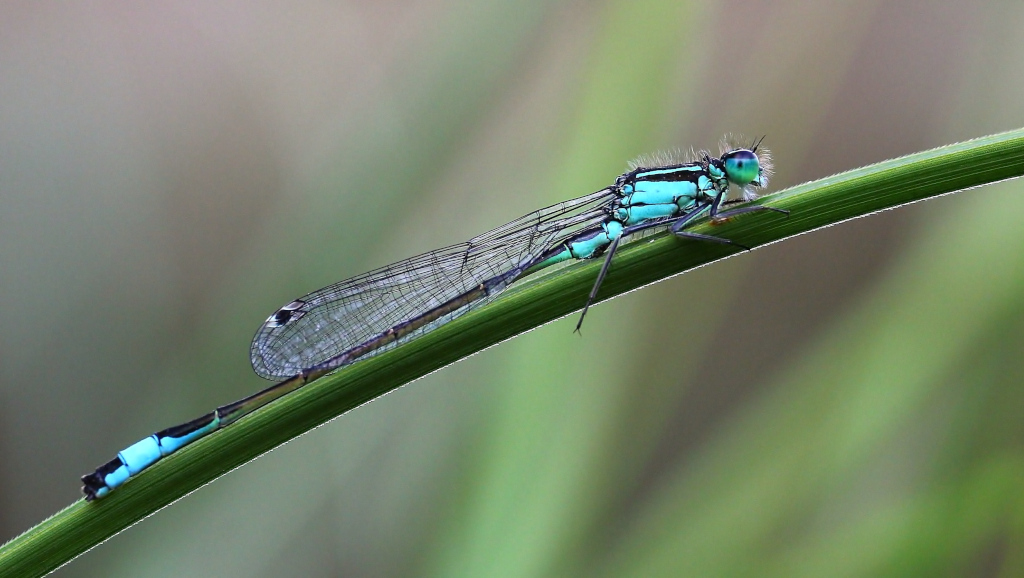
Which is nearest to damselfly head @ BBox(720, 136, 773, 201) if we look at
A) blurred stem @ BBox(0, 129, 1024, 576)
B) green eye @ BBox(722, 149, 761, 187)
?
green eye @ BBox(722, 149, 761, 187)

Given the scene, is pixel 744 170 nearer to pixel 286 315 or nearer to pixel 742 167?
pixel 742 167

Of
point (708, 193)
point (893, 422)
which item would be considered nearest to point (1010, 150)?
point (708, 193)

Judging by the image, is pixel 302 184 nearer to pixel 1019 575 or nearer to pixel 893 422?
pixel 893 422

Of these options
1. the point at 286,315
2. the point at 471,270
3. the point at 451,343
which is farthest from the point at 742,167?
the point at 286,315

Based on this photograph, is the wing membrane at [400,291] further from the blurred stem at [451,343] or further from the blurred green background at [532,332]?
the blurred stem at [451,343]

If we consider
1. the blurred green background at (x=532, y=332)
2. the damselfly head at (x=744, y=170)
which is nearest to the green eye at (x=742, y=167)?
the damselfly head at (x=744, y=170)
